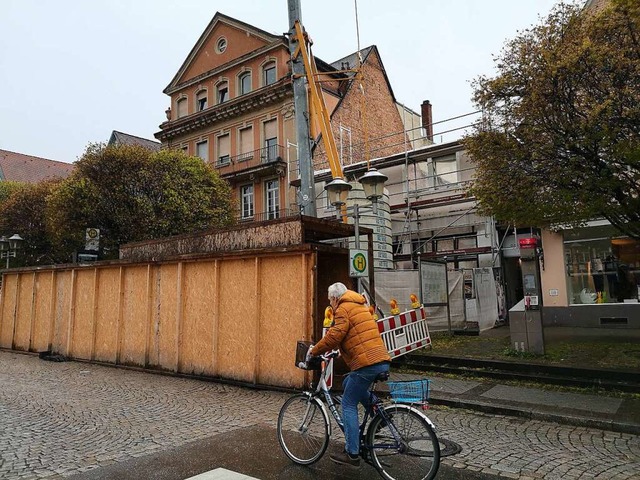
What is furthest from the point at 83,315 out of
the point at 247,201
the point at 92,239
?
the point at 247,201

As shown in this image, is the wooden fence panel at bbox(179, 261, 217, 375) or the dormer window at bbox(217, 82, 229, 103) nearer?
the wooden fence panel at bbox(179, 261, 217, 375)

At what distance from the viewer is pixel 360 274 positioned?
8.86 m

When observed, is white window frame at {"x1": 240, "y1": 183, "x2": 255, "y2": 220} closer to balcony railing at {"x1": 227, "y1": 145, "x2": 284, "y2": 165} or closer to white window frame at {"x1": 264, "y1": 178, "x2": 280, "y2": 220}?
white window frame at {"x1": 264, "y1": 178, "x2": 280, "y2": 220}

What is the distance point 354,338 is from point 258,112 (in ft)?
87.5

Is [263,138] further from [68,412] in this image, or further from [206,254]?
[68,412]

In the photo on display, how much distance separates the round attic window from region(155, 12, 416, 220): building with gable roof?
0.07m

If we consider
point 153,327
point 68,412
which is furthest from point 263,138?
point 68,412

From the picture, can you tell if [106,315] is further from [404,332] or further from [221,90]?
[221,90]

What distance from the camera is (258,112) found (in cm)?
2944

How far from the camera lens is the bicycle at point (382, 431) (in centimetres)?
418

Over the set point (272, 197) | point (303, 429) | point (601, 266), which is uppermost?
point (272, 197)

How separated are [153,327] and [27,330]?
6.69 metres

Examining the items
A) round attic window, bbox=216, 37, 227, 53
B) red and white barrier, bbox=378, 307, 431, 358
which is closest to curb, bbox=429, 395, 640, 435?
red and white barrier, bbox=378, 307, 431, 358

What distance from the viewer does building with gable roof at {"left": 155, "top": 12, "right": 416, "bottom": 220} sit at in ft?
91.6
